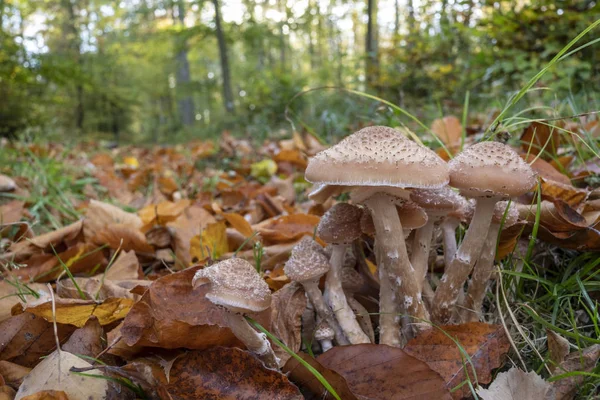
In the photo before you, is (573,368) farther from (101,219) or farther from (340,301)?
(101,219)

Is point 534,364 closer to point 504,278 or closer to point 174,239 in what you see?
point 504,278

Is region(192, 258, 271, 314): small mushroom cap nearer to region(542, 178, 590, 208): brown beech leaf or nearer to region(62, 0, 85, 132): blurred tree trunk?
region(542, 178, 590, 208): brown beech leaf

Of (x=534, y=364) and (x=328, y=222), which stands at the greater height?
(x=328, y=222)

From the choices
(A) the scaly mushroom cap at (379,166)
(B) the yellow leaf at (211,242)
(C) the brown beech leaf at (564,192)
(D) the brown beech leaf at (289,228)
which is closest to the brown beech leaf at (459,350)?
(A) the scaly mushroom cap at (379,166)

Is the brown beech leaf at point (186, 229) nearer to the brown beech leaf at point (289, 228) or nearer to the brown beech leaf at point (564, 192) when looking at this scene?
the brown beech leaf at point (289, 228)

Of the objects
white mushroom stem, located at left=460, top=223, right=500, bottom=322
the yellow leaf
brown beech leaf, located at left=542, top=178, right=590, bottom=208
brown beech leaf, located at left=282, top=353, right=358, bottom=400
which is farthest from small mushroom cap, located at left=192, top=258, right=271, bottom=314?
brown beech leaf, located at left=542, top=178, right=590, bottom=208

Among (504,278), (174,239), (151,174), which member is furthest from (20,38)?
(504,278)
